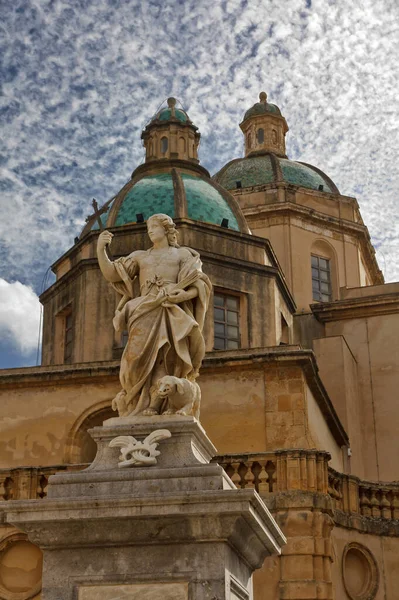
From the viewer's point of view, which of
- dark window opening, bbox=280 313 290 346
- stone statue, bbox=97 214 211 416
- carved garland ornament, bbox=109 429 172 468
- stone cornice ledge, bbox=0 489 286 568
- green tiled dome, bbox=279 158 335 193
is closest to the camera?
stone cornice ledge, bbox=0 489 286 568

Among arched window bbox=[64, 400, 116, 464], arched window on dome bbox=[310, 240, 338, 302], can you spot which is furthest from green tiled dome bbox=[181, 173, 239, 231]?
arched window bbox=[64, 400, 116, 464]

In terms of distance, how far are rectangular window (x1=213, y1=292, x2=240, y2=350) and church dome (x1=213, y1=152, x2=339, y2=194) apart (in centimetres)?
1149

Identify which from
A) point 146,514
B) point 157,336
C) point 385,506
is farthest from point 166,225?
point 385,506

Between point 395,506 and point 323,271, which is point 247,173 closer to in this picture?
point 323,271

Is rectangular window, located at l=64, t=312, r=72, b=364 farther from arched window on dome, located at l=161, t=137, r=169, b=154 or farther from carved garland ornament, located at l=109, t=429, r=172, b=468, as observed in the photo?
carved garland ornament, located at l=109, t=429, r=172, b=468

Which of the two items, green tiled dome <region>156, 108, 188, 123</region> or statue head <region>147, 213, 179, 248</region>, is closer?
statue head <region>147, 213, 179, 248</region>

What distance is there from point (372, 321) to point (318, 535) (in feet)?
40.3

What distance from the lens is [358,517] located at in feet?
66.5

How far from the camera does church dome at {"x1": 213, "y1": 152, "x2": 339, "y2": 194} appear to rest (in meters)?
38.8

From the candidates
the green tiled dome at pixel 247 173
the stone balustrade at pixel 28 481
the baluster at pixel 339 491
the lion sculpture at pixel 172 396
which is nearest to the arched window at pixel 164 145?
the green tiled dome at pixel 247 173

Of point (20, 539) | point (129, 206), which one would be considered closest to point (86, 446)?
point (20, 539)

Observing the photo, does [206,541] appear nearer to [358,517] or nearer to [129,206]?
[358,517]

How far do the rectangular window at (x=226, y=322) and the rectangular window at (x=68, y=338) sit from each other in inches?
162

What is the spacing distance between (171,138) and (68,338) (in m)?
7.53
